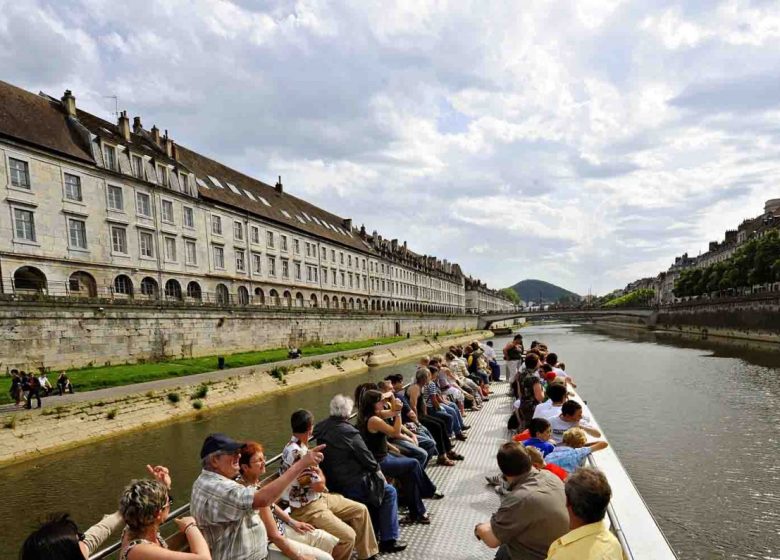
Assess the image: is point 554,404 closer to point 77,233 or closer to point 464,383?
point 464,383

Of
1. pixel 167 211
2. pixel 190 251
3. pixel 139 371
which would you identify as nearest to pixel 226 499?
pixel 139 371

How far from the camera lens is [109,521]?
2918mm

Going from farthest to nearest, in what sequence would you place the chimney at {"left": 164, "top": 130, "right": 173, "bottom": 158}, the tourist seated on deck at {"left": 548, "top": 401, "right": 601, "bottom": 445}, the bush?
the chimney at {"left": 164, "top": 130, "right": 173, "bottom": 158} < the bush < the tourist seated on deck at {"left": 548, "top": 401, "right": 601, "bottom": 445}

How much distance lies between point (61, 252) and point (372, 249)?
158 feet

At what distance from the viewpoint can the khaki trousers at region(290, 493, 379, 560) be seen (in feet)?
13.3

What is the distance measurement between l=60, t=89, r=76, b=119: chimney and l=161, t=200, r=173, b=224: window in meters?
7.70

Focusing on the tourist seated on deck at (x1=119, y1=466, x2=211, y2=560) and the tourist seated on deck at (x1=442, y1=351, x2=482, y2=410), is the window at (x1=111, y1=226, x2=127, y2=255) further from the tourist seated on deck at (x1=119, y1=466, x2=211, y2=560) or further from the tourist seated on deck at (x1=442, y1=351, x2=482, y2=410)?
the tourist seated on deck at (x1=119, y1=466, x2=211, y2=560)

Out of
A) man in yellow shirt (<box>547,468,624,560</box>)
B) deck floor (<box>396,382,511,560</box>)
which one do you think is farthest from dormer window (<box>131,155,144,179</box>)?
man in yellow shirt (<box>547,468,624,560</box>)

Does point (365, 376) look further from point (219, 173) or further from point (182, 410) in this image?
point (219, 173)

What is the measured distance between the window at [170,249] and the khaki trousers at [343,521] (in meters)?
32.0

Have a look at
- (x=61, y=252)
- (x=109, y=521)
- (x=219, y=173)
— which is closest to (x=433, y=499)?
(x=109, y=521)

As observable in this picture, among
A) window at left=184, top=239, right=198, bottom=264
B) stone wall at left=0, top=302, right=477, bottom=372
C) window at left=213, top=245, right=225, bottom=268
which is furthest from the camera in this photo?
window at left=213, top=245, right=225, bottom=268

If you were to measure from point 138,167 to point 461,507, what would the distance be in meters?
33.2

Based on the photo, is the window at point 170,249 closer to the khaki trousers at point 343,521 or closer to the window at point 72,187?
the window at point 72,187
